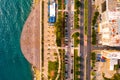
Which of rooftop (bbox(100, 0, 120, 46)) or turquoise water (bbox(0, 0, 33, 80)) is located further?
turquoise water (bbox(0, 0, 33, 80))

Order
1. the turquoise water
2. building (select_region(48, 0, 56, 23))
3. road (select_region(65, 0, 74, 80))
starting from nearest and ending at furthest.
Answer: building (select_region(48, 0, 56, 23)) → road (select_region(65, 0, 74, 80)) → the turquoise water

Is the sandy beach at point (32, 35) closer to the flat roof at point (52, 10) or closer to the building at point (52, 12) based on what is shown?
the building at point (52, 12)

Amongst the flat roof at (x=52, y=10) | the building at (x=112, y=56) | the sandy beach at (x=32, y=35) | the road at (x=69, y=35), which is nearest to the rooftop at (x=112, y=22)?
the building at (x=112, y=56)

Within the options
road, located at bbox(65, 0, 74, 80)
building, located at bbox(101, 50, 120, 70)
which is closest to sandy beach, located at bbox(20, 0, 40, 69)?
road, located at bbox(65, 0, 74, 80)

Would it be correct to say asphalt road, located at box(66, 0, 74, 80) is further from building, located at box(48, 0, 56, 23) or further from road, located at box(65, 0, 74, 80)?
building, located at box(48, 0, 56, 23)

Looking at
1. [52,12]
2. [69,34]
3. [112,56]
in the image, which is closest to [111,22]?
[112,56]

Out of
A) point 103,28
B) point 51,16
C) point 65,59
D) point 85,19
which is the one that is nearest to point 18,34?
point 51,16
